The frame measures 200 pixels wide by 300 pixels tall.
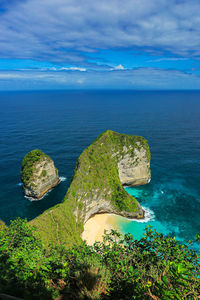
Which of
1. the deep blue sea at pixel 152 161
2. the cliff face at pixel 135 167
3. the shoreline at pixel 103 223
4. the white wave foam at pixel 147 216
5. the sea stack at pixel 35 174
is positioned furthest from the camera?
the cliff face at pixel 135 167

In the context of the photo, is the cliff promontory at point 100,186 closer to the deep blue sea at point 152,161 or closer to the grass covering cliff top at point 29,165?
the deep blue sea at point 152,161

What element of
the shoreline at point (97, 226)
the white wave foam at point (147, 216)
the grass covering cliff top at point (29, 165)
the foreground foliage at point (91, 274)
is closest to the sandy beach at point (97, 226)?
the shoreline at point (97, 226)

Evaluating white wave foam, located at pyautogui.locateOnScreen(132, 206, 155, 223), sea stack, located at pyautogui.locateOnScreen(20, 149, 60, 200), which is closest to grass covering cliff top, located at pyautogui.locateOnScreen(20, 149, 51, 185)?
sea stack, located at pyautogui.locateOnScreen(20, 149, 60, 200)

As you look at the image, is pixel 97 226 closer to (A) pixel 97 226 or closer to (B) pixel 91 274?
(A) pixel 97 226

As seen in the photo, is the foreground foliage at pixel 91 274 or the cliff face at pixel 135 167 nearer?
the foreground foliage at pixel 91 274

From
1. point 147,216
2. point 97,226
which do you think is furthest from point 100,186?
point 147,216

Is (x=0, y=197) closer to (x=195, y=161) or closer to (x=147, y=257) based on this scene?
(x=147, y=257)

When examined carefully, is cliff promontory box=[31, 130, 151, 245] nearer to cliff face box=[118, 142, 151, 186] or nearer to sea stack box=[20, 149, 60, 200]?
cliff face box=[118, 142, 151, 186]
